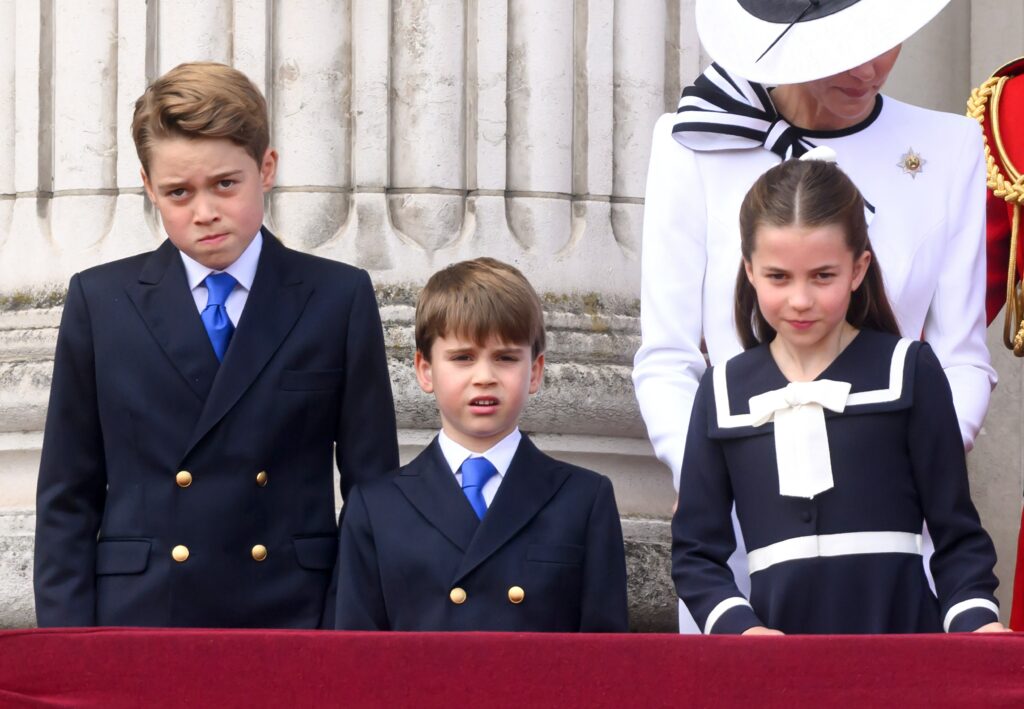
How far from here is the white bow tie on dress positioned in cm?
309

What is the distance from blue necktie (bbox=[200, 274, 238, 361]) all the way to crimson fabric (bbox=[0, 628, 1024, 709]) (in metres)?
0.98

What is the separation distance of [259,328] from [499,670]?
1.11 m

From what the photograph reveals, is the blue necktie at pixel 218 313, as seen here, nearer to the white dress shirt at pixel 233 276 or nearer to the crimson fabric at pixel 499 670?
the white dress shirt at pixel 233 276

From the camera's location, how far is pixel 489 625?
322 cm

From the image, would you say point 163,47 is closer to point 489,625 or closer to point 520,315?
point 520,315

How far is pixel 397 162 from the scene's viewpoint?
4844 millimetres

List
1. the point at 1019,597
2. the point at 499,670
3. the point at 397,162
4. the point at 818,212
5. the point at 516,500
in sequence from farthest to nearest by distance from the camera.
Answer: the point at 397,162 < the point at 1019,597 < the point at 516,500 < the point at 818,212 < the point at 499,670

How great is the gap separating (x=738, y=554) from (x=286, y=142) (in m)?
1.91

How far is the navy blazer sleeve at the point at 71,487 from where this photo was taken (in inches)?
131

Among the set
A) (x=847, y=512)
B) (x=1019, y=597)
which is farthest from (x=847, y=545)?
(x=1019, y=597)

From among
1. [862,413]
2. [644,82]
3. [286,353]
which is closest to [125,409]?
[286,353]

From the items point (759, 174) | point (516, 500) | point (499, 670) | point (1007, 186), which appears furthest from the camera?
point (1007, 186)

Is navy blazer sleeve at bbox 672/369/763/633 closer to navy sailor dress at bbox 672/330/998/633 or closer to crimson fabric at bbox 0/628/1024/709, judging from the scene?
navy sailor dress at bbox 672/330/998/633

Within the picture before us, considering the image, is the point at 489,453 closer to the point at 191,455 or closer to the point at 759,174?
the point at 191,455
